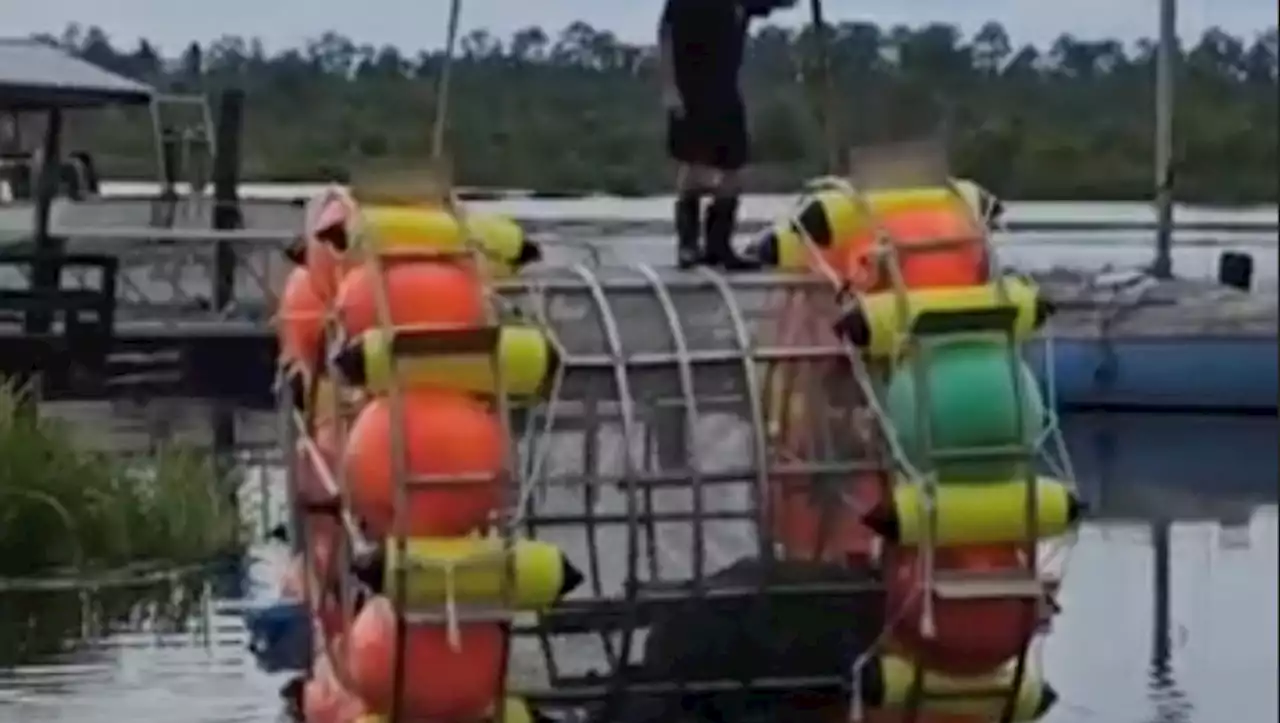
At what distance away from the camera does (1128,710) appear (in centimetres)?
1184

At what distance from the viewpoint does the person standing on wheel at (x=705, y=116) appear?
11.8 m

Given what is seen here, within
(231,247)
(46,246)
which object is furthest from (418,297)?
(231,247)

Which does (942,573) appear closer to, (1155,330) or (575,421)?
(575,421)

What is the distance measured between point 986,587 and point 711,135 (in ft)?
9.32

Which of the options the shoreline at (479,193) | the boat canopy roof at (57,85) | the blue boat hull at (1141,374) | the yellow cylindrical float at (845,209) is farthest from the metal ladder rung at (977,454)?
the boat canopy roof at (57,85)

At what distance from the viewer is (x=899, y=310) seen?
970cm

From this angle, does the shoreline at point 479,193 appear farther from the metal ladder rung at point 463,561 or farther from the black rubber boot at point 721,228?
the metal ladder rung at point 463,561

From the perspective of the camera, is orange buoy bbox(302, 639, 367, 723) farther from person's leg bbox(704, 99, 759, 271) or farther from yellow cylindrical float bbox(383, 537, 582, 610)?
person's leg bbox(704, 99, 759, 271)

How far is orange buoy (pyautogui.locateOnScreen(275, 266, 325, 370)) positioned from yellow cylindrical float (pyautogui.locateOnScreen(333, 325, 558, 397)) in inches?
51.8

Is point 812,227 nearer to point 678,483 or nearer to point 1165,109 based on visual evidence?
point 678,483

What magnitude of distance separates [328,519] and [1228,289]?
1569 cm

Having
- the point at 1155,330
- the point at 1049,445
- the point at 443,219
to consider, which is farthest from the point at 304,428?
the point at 1155,330

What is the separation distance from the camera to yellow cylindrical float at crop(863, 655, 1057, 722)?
970 cm

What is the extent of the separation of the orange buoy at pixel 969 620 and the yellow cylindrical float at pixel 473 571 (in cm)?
102
